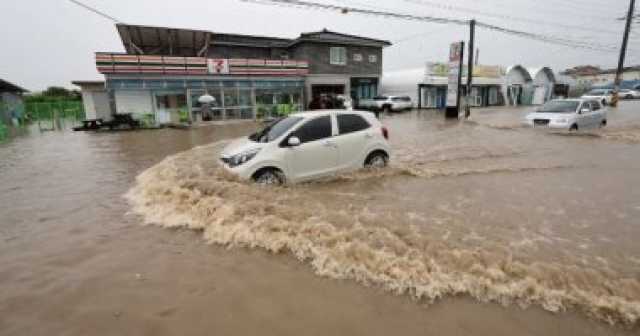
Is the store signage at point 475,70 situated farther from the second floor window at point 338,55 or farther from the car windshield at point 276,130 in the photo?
the car windshield at point 276,130

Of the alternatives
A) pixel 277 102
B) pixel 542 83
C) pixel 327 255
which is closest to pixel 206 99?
pixel 277 102

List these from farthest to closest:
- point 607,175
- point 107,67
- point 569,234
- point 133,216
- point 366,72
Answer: point 366,72, point 107,67, point 607,175, point 133,216, point 569,234

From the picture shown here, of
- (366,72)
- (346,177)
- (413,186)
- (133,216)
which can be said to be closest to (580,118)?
(413,186)

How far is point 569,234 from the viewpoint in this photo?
4176 mm

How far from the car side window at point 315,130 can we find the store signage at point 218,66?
58.7 ft

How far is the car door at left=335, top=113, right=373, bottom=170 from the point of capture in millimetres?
6703

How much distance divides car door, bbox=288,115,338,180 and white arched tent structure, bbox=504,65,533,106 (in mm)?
39516

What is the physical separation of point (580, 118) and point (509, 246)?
12628mm

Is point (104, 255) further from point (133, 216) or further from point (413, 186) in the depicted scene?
point (413, 186)

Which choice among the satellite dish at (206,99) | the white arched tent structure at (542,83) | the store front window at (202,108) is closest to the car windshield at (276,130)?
the satellite dish at (206,99)

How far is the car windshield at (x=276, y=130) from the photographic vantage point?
6223 mm

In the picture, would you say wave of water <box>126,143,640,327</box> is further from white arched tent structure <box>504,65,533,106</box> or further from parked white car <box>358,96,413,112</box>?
white arched tent structure <box>504,65,533,106</box>

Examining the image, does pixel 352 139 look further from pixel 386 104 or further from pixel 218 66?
pixel 386 104

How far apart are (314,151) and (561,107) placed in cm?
1281
